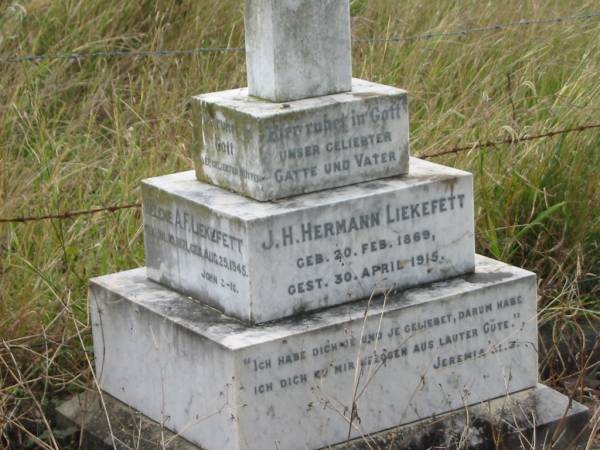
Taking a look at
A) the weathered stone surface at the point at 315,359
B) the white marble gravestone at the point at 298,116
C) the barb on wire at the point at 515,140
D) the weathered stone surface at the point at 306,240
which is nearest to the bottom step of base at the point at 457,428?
the weathered stone surface at the point at 315,359

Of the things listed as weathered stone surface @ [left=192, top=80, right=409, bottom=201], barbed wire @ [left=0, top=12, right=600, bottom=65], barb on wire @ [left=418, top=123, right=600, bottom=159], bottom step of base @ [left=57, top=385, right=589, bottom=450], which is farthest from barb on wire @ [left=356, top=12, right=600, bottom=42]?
bottom step of base @ [left=57, top=385, right=589, bottom=450]

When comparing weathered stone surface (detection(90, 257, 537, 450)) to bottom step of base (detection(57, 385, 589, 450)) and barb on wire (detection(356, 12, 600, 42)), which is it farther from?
barb on wire (detection(356, 12, 600, 42))

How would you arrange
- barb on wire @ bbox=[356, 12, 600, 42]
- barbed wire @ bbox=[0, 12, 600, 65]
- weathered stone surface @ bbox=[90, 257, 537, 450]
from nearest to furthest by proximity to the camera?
weathered stone surface @ bbox=[90, 257, 537, 450] → barbed wire @ bbox=[0, 12, 600, 65] → barb on wire @ bbox=[356, 12, 600, 42]

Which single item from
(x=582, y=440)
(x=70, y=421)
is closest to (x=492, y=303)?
(x=582, y=440)

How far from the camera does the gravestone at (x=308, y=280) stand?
3621mm

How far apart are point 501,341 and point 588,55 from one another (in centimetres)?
285

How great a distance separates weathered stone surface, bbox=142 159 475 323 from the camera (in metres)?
3.62

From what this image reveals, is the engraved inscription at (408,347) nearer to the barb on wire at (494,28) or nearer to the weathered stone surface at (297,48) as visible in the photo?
the weathered stone surface at (297,48)

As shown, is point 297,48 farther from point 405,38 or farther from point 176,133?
point 405,38

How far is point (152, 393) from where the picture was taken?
12.9 feet

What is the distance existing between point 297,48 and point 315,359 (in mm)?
869

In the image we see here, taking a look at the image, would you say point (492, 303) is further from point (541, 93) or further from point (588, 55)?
point (588, 55)

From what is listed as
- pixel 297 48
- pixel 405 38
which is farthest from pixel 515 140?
pixel 297 48

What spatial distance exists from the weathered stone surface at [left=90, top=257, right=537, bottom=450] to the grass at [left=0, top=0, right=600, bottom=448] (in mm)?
264
